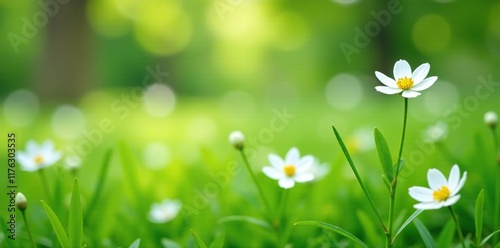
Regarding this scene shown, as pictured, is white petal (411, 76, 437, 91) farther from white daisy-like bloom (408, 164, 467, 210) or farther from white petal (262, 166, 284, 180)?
white petal (262, 166, 284, 180)

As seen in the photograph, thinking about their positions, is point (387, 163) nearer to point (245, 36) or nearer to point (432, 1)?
point (432, 1)

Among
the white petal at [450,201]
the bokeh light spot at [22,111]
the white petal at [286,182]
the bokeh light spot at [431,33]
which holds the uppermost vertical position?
the bokeh light spot at [431,33]

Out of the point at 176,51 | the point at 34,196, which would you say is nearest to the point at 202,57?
the point at 176,51

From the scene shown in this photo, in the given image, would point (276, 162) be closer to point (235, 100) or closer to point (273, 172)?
point (273, 172)

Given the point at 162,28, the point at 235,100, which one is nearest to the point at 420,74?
the point at 235,100

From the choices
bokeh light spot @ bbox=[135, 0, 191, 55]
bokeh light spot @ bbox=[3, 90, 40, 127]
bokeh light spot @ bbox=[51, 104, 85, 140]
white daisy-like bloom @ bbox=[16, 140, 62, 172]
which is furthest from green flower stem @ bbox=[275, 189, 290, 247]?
bokeh light spot @ bbox=[135, 0, 191, 55]

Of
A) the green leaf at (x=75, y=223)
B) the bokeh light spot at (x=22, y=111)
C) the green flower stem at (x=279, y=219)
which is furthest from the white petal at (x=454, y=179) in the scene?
the bokeh light spot at (x=22, y=111)

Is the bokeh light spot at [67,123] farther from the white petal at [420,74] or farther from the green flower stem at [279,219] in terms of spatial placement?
the white petal at [420,74]
